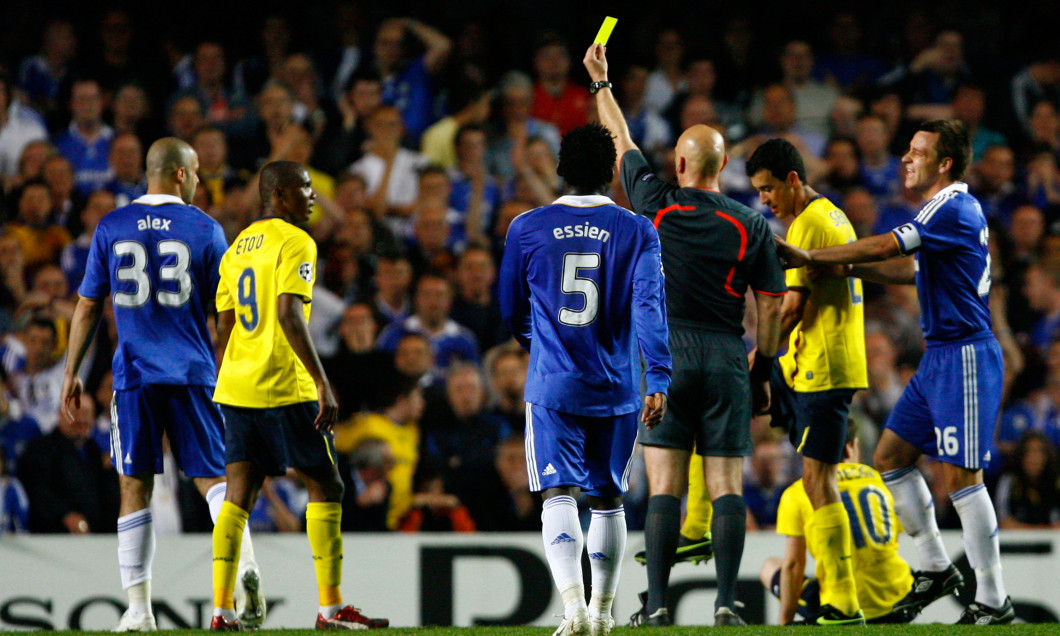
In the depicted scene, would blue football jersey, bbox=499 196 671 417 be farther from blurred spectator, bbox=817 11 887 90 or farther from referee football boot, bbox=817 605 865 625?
blurred spectator, bbox=817 11 887 90

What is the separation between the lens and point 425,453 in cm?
883

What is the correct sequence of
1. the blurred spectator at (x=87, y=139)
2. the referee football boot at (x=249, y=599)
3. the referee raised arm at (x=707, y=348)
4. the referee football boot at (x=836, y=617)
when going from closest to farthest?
the referee raised arm at (x=707, y=348) → the referee football boot at (x=249, y=599) → the referee football boot at (x=836, y=617) → the blurred spectator at (x=87, y=139)

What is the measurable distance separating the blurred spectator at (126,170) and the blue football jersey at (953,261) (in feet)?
22.6

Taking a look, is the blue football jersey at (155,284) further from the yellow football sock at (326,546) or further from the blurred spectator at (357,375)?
the blurred spectator at (357,375)

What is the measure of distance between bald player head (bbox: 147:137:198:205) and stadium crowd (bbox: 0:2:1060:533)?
10.6ft

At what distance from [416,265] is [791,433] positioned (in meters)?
4.84

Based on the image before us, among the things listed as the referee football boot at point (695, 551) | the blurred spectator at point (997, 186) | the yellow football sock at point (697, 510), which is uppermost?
the blurred spectator at point (997, 186)

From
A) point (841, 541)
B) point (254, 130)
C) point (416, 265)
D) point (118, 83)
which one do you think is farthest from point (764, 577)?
point (118, 83)

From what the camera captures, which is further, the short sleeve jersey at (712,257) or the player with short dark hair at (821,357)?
the player with short dark hair at (821,357)

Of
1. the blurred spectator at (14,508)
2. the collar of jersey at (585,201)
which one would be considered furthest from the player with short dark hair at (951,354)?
the blurred spectator at (14,508)

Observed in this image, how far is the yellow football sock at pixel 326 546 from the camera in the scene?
530 cm

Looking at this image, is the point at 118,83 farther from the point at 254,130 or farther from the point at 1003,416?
the point at 1003,416

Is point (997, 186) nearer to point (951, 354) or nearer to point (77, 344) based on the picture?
point (951, 354)

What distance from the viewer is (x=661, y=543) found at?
209 inches
